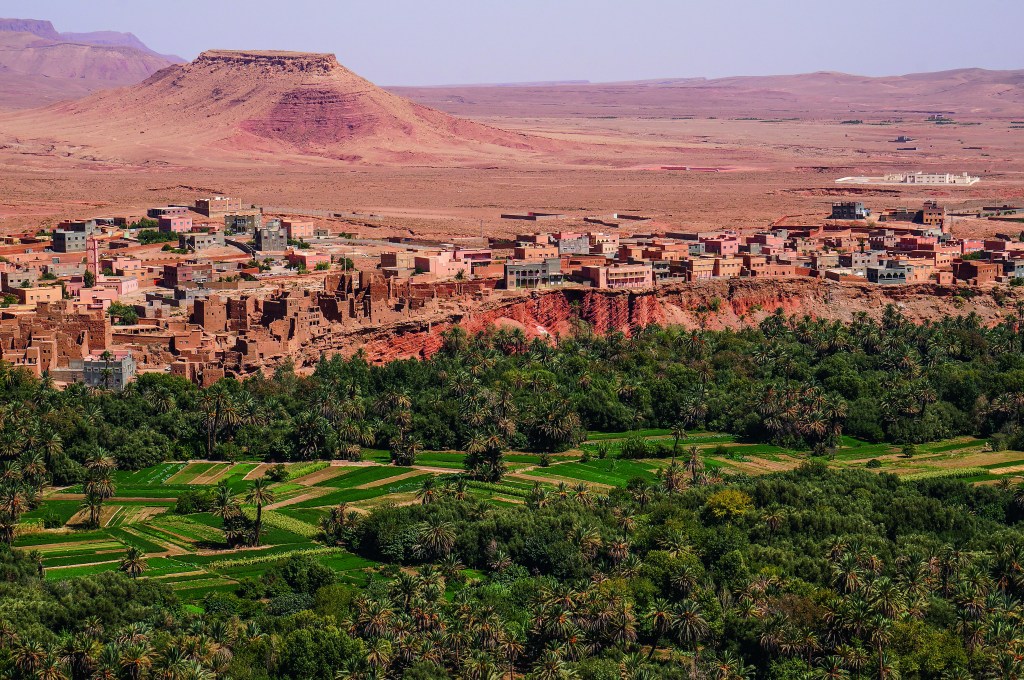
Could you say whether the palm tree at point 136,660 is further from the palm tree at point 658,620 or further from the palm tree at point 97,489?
the palm tree at point 97,489

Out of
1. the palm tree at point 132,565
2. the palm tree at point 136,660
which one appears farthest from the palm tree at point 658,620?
the palm tree at point 132,565

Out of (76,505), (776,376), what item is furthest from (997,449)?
(76,505)

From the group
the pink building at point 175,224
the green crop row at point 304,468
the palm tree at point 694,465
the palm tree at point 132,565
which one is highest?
the pink building at point 175,224

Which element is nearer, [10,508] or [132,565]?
[132,565]

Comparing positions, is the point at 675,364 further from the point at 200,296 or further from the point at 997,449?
the point at 200,296

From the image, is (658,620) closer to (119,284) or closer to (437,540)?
(437,540)

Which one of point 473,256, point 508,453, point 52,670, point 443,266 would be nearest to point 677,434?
point 508,453
